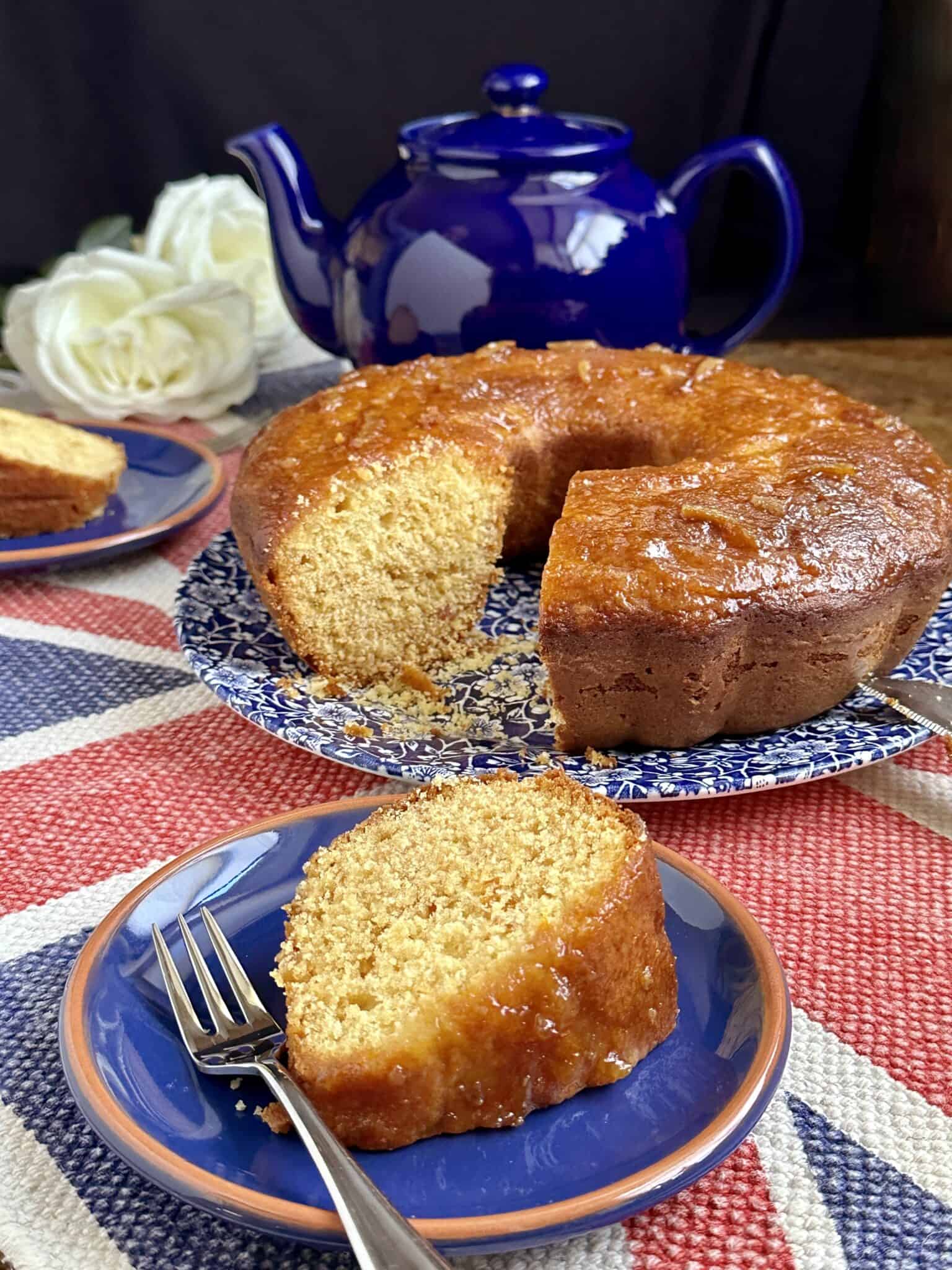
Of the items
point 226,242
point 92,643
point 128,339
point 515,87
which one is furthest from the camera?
point 226,242

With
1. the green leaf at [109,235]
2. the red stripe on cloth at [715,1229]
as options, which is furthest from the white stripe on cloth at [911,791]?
the green leaf at [109,235]

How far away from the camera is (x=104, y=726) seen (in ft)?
7.47

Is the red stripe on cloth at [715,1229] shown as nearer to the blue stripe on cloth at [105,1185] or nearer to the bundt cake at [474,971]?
the bundt cake at [474,971]

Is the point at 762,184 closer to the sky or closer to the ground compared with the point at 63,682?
closer to the sky

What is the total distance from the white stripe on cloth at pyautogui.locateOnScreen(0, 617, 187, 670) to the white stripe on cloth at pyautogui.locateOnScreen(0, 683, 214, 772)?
11 cm

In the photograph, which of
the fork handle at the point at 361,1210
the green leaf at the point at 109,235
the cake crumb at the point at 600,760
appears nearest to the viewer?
the fork handle at the point at 361,1210

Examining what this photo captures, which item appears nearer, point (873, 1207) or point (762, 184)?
point (873, 1207)

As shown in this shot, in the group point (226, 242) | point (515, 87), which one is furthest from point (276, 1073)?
point (226, 242)

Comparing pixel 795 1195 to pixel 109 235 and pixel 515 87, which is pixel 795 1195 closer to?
pixel 515 87

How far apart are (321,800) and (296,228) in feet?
5.76

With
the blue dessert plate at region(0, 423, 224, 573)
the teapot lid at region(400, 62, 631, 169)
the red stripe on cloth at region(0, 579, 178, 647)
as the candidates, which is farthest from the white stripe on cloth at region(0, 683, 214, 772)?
the teapot lid at region(400, 62, 631, 169)

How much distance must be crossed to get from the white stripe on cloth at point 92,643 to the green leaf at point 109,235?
2.03m

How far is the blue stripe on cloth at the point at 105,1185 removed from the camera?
4.18 ft

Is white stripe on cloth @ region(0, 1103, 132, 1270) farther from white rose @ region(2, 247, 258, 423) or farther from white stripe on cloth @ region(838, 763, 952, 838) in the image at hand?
white rose @ region(2, 247, 258, 423)
